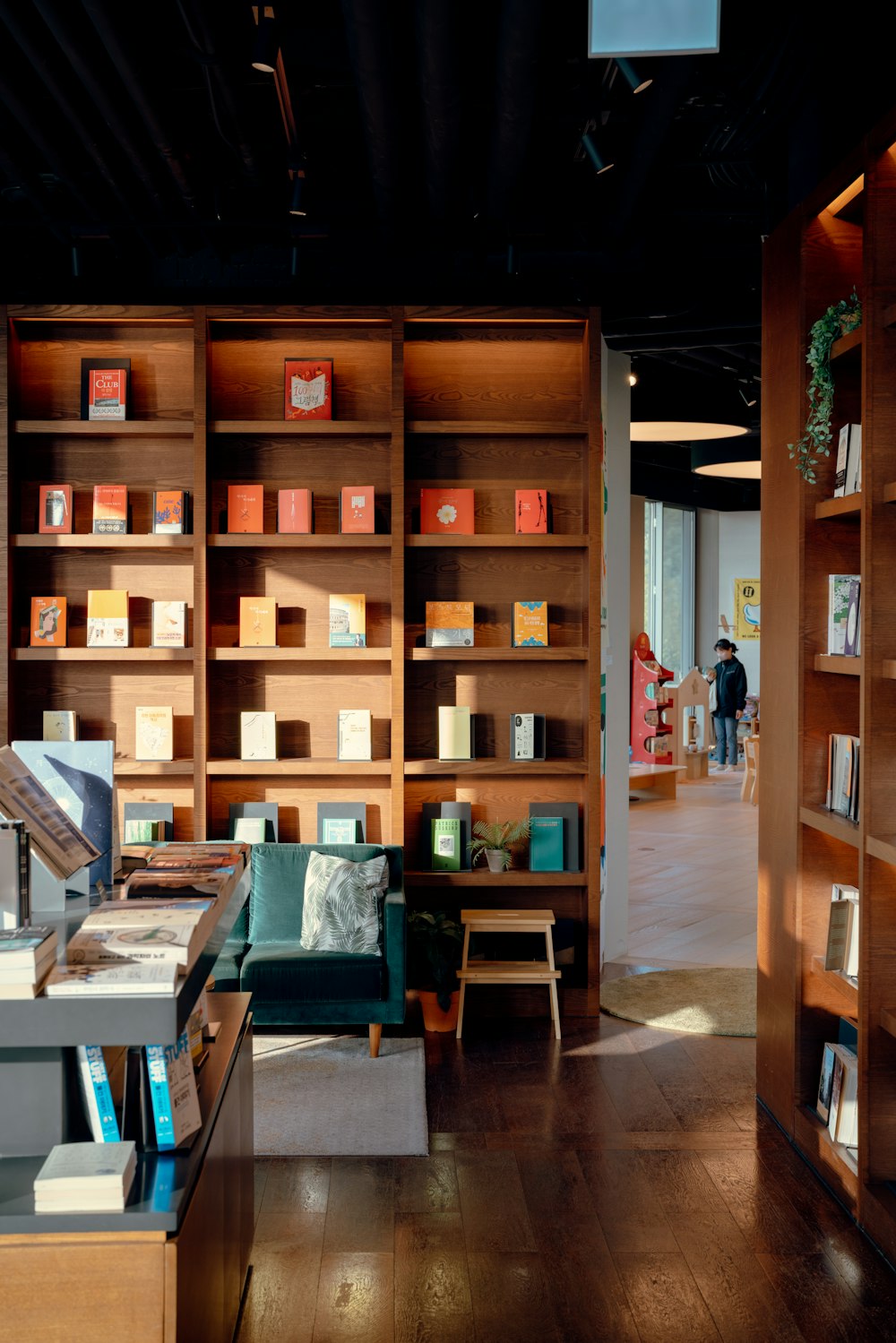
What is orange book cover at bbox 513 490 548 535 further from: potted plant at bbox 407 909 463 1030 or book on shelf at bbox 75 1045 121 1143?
book on shelf at bbox 75 1045 121 1143

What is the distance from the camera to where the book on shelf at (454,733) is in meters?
5.61

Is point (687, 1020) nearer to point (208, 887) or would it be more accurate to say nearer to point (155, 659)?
point (155, 659)

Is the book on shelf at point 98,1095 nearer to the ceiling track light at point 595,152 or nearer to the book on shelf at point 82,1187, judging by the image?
the book on shelf at point 82,1187

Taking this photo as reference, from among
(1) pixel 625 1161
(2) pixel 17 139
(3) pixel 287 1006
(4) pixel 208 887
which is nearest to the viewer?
(4) pixel 208 887

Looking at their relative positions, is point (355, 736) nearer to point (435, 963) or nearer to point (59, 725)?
point (435, 963)

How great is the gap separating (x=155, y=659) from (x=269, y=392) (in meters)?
1.37

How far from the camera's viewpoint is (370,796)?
573 cm

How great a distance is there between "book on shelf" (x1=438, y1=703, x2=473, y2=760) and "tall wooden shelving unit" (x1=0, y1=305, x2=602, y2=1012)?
0.46ft

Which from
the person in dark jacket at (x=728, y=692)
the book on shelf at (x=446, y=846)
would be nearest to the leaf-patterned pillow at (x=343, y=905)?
the book on shelf at (x=446, y=846)

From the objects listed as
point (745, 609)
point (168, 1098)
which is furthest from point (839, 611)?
point (745, 609)

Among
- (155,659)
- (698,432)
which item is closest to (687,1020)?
(155,659)

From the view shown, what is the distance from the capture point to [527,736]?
5621mm

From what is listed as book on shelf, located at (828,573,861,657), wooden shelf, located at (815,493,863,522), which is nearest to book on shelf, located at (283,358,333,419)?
wooden shelf, located at (815,493,863,522)

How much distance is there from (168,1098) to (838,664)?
240 cm
